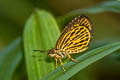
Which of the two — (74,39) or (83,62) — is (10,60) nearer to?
(74,39)

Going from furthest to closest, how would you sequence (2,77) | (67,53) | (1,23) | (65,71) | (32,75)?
(1,23), (2,77), (67,53), (32,75), (65,71)

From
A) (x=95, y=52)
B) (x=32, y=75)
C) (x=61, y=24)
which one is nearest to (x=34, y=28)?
(x=61, y=24)

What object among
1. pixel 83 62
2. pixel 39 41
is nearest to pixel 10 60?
pixel 39 41

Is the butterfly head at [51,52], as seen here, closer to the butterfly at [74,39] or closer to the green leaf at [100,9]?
the butterfly at [74,39]

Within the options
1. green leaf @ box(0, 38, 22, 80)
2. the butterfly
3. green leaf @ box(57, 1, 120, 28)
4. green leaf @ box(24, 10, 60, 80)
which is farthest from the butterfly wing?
green leaf @ box(0, 38, 22, 80)

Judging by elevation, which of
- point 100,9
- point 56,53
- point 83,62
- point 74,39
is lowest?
point 83,62

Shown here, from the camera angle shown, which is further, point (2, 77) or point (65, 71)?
point (2, 77)

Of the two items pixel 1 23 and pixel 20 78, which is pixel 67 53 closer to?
pixel 20 78
